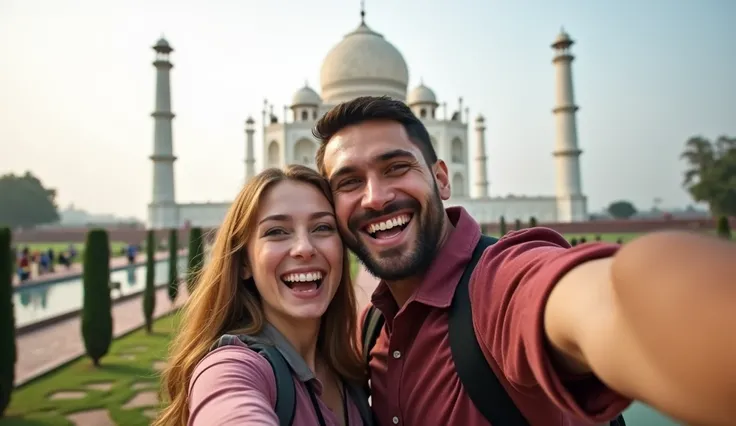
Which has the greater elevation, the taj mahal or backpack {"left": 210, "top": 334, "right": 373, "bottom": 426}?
the taj mahal

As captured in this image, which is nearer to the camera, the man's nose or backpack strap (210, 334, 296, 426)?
backpack strap (210, 334, 296, 426)

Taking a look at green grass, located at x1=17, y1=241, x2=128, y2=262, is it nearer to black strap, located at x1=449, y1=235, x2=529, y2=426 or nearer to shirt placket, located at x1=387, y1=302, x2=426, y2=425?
shirt placket, located at x1=387, y1=302, x2=426, y2=425

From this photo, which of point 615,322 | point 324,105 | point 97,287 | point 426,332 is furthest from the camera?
point 324,105

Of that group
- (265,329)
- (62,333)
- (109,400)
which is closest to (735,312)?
(265,329)

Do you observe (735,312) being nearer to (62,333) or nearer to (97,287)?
(97,287)

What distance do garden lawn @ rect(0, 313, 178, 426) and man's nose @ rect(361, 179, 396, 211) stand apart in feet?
→ 6.25

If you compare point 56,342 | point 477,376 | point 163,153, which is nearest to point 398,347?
point 477,376

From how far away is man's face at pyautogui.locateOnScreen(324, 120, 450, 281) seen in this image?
3.82 feet

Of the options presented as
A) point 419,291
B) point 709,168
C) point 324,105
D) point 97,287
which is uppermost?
point 324,105

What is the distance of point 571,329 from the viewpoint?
0.60m

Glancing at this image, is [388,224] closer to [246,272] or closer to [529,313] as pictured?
[246,272]

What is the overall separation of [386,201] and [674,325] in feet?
2.61

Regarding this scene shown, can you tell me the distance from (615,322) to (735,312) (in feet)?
0.49

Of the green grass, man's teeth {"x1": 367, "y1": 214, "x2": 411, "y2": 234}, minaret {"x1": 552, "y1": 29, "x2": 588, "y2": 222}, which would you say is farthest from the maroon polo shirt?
minaret {"x1": 552, "y1": 29, "x2": 588, "y2": 222}
